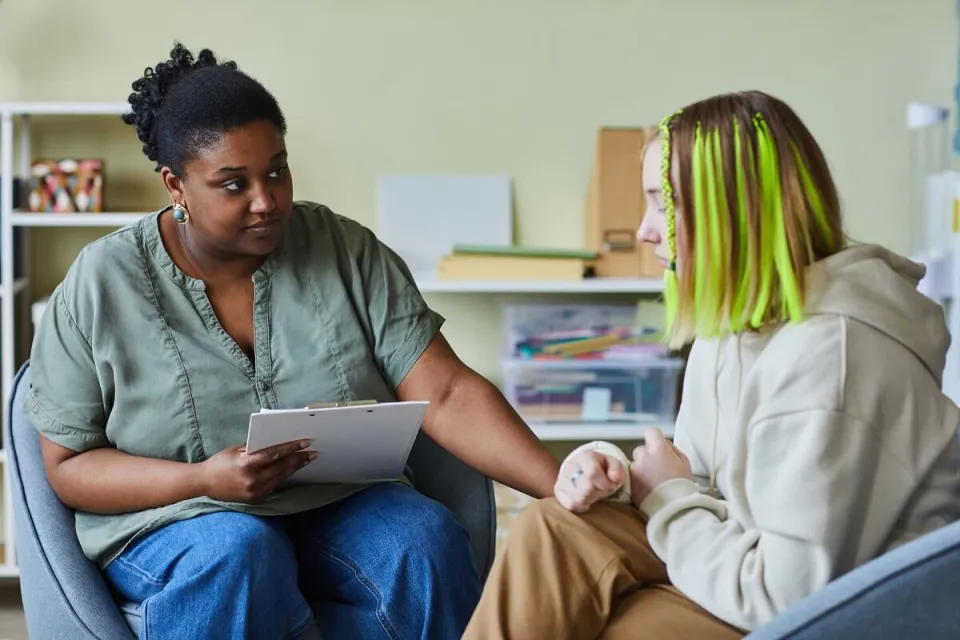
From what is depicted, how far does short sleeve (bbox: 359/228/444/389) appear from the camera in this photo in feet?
5.77

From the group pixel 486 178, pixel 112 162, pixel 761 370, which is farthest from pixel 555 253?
pixel 761 370

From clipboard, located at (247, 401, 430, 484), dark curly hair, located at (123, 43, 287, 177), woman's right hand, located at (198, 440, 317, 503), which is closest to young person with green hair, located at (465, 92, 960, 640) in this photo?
clipboard, located at (247, 401, 430, 484)

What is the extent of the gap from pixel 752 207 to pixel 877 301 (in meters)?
0.15

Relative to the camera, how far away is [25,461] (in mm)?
1663

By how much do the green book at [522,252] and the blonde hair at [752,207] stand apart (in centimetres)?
157

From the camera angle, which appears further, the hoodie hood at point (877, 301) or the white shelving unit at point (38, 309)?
the white shelving unit at point (38, 309)

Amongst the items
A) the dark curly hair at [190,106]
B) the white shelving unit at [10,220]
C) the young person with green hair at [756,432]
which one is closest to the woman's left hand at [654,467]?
the young person with green hair at [756,432]

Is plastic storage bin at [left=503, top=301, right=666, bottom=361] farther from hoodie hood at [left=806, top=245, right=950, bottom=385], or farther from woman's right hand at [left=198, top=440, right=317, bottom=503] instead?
hoodie hood at [left=806, top=245, right=950, bottom=385]

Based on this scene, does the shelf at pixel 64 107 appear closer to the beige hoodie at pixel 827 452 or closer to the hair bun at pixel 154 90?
the hair bun at pixel 154 90

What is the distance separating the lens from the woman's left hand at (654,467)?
1.32 m

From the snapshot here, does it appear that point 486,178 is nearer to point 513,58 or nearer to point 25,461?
point 513,58

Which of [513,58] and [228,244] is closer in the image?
[228,244]

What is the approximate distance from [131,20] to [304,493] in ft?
5.79

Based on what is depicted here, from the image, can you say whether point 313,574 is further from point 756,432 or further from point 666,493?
point 756,432
